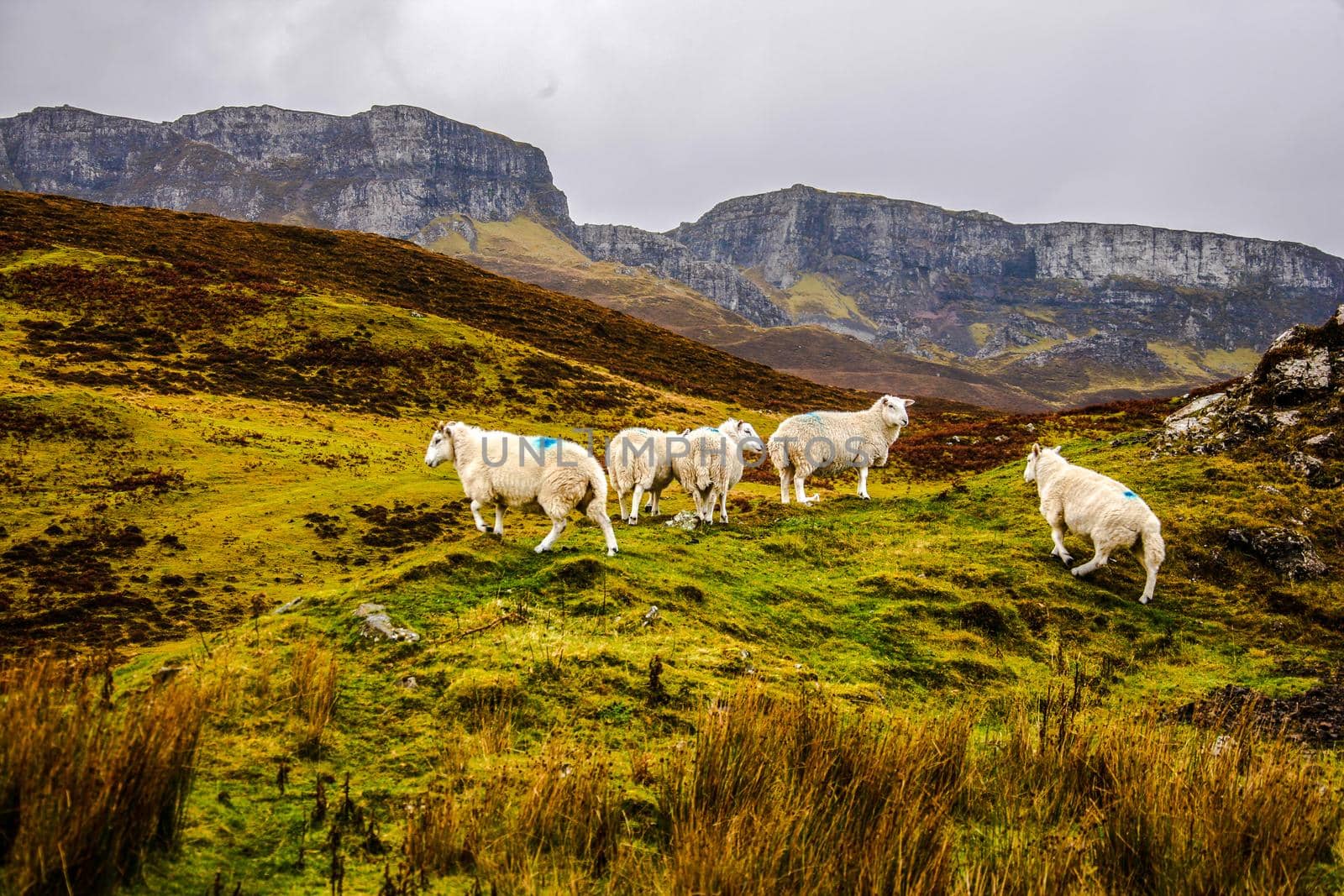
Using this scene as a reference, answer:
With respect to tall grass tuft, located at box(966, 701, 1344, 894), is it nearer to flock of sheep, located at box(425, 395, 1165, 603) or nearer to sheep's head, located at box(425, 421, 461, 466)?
flock of sheep, located at box(425, 395, 1165, 603)

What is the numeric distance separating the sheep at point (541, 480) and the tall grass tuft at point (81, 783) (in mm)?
6765

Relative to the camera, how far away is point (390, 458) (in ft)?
89.9

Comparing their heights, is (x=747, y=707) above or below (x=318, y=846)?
above

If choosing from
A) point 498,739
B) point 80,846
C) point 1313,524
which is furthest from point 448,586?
point 1313,524

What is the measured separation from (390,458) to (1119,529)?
2424 cm

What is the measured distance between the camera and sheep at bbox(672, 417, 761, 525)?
51.1 feet

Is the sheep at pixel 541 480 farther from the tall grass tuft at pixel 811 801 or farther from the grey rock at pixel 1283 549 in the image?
the grey rock at pixel 1283 549

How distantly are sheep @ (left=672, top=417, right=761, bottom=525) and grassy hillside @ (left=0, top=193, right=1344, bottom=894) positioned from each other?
0.98m

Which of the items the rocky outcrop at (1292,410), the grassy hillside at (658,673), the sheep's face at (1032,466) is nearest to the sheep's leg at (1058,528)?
the grassy hillside at (658,673)

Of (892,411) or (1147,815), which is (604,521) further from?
(892,411)

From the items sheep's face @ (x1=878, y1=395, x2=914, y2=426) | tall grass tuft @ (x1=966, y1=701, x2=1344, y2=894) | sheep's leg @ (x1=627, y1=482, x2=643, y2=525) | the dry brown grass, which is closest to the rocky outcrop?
sheep's face @ (x1=878, y1=395, x2=914, y2=426)

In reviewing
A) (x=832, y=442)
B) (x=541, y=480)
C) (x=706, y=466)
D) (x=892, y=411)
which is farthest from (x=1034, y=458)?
(x=541, y=480)

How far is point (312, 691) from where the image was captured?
213 inches

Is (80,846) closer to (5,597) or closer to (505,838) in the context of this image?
(505,838)
